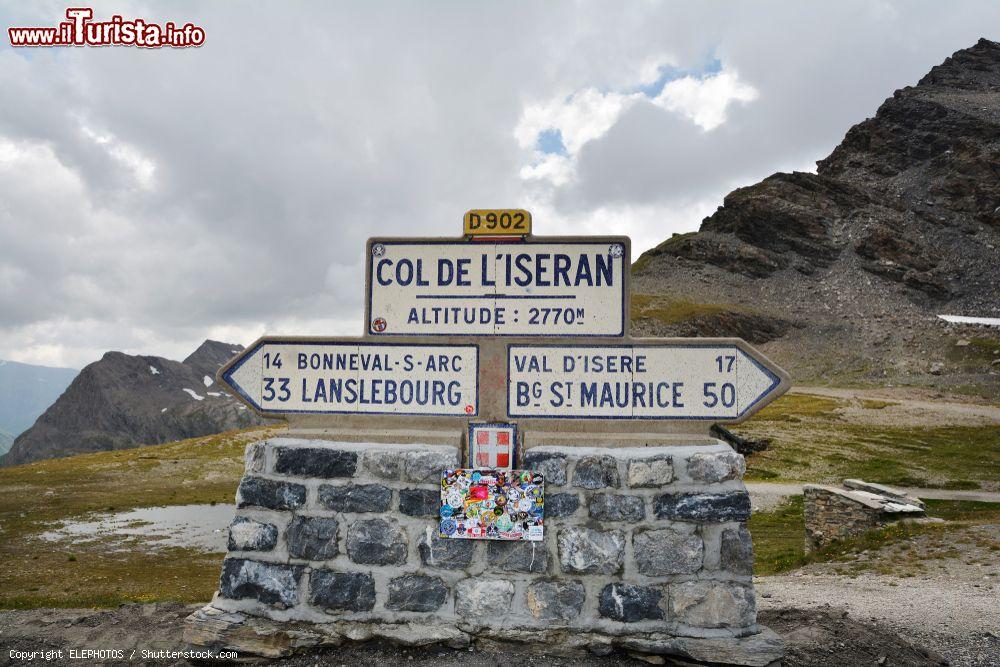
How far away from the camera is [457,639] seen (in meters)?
4.27

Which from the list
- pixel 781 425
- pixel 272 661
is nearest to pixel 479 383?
pixel 272 661

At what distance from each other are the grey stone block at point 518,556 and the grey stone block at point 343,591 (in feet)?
3.20

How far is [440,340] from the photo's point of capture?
191 inches

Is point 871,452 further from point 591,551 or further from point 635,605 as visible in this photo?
point 591,551

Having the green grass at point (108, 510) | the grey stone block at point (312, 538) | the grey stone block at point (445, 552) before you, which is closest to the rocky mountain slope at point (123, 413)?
the green grass at point (108, 510)

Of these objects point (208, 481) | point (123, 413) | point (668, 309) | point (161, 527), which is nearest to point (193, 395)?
point (123, 413)

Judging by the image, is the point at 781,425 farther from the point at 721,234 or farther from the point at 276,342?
the point at 721,234

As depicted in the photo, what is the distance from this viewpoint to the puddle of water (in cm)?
1766

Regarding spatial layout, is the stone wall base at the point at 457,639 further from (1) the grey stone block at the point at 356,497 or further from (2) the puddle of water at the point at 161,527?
(2) the puddle of water at the point at 161,527

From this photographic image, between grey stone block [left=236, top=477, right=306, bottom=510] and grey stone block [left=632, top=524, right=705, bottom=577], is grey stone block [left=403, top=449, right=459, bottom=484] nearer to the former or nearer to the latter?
grey stone block [left=236, top=477, right=306, bottom=510]

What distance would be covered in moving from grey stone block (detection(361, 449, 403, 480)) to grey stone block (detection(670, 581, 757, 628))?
7.63 feet

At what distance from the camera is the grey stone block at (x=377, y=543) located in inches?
175

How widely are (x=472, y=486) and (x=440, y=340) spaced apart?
4.10ft

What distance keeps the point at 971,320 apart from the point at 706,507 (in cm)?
9309
